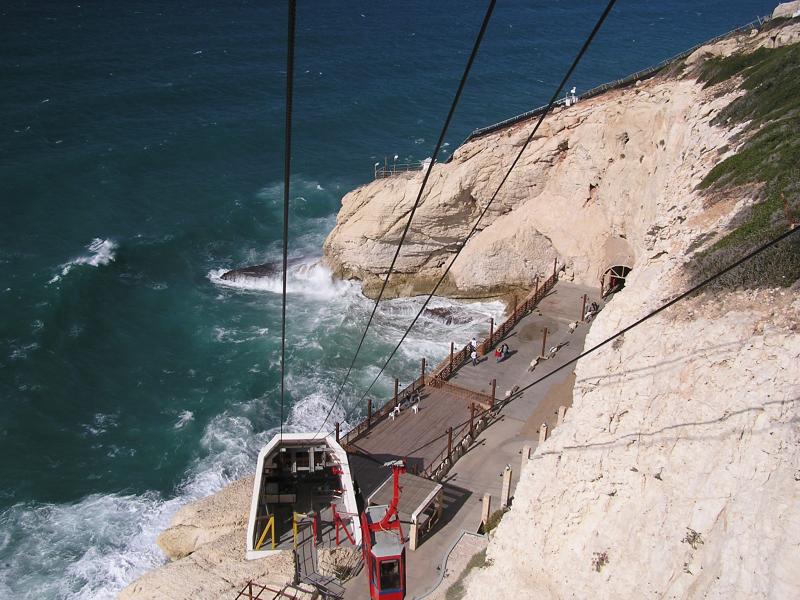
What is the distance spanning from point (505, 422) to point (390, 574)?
15.1 m

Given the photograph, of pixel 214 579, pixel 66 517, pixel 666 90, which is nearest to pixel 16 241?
pixel 66 517

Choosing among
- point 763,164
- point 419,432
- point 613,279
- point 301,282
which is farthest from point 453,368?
point 301,282

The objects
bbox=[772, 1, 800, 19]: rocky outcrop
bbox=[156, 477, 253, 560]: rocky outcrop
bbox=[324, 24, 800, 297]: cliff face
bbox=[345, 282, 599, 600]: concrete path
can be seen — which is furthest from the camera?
bbox=[772, 1, 800, 19]: rocky outcrop

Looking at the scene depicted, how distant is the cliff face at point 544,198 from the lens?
43.6 m

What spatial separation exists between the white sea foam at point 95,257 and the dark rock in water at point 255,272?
30.9 feet

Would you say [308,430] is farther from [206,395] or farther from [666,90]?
[666,90]

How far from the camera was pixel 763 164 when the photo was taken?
2898 centimetres

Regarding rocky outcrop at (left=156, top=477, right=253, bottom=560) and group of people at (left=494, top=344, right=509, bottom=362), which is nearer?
rocky outcrop at (left=156, top=477, right=253, bottom=560)

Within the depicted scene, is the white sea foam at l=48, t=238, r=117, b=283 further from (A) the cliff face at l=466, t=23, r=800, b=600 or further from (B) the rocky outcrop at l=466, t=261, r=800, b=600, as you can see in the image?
(B) the rocky outcrop at l=466, t=261, r=800, b=600

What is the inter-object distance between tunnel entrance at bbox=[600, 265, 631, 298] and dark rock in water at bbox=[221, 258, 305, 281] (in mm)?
24252

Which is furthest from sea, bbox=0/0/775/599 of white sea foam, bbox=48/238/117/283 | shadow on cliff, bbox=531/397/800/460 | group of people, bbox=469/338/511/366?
shadow on cliff, bbox=531/397/800/460

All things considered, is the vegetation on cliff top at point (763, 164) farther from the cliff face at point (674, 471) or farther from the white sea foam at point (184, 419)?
the white sea foam at point (184, 419)

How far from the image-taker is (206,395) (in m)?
43.9

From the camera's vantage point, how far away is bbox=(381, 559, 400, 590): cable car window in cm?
2116
